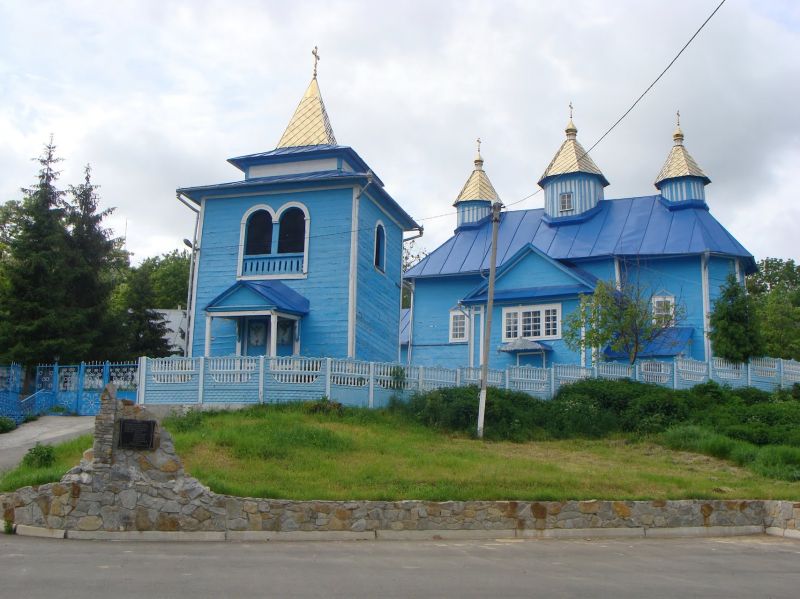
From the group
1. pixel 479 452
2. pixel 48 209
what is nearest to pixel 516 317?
pixel 479 452

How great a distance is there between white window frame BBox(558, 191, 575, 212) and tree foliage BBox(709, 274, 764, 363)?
10259 mm

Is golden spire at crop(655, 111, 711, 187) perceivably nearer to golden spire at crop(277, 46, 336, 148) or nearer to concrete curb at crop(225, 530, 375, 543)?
golden spire at crop(277, 46, 336, 148)

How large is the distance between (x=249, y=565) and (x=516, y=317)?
21.7 meters

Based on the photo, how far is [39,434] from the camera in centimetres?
1945

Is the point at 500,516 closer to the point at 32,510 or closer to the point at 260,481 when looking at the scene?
the point at 260,481

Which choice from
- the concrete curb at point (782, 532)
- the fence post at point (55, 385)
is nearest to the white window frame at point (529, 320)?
the fence post at point (55, 385)

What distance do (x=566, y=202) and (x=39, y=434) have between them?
2278 centimetres

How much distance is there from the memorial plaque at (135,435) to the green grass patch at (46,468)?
120cm

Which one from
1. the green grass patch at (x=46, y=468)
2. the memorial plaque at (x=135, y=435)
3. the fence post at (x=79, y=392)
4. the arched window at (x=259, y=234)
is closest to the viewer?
the memorial plaque at (x=135, y=435)

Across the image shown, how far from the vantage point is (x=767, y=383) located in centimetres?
2517

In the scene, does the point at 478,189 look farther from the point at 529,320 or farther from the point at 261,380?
the point at 261,380

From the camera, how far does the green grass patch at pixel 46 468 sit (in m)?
12.3

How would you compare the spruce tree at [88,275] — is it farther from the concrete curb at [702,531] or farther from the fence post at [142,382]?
the concrete curb at [702,531]

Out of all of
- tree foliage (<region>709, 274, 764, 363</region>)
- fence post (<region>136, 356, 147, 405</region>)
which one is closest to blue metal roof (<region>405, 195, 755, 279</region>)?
tree foliage (<region>709, 274, 764, 363</region>)
